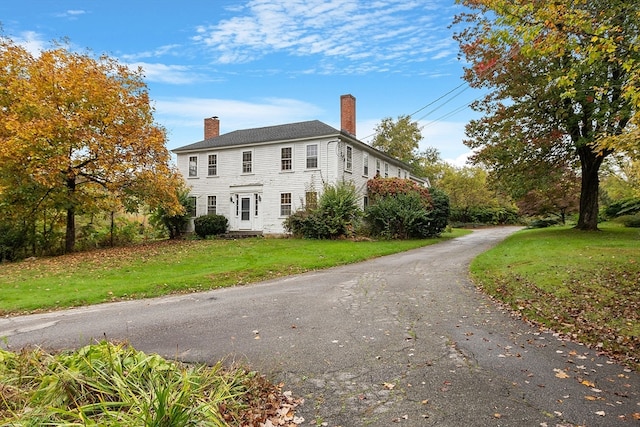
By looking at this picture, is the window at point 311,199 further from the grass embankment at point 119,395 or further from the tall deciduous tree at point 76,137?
the grass embankment at point 119,395

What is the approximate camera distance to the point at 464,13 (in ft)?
57.5

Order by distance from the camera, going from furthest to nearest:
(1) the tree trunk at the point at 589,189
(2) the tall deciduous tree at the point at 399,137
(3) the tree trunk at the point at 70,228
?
(2) the tall deciduous tree at the point at 399,137 < (1) the tree trunk at the point at 589,189 < (3) the tree trunk at the point at 70,228

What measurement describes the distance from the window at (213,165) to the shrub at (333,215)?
26.5ft

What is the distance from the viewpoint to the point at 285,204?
23453 millimetres

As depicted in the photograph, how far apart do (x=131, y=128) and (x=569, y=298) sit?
1828 centimetres

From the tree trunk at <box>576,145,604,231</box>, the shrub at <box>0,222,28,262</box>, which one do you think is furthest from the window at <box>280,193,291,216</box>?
the tree trunk at <box>576,145,604,231</box>

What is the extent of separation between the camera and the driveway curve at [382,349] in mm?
3568

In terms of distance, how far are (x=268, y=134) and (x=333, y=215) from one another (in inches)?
323

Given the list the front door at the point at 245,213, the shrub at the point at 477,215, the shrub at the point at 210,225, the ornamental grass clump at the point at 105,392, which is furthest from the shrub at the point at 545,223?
the ornamental grass clump at the point at 105,392

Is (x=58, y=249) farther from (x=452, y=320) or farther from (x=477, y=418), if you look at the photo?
(x=477, y=418)

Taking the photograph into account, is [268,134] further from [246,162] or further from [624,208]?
[624,208]

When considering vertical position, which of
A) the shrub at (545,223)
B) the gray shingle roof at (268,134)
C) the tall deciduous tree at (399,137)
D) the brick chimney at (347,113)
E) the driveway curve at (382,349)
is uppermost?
the tall deciduous tree at (399,137)

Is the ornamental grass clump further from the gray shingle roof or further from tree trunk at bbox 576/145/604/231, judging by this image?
tree trunk at bbox 576/145/604/231

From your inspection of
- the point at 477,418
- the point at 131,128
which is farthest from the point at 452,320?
the point at 131,128
